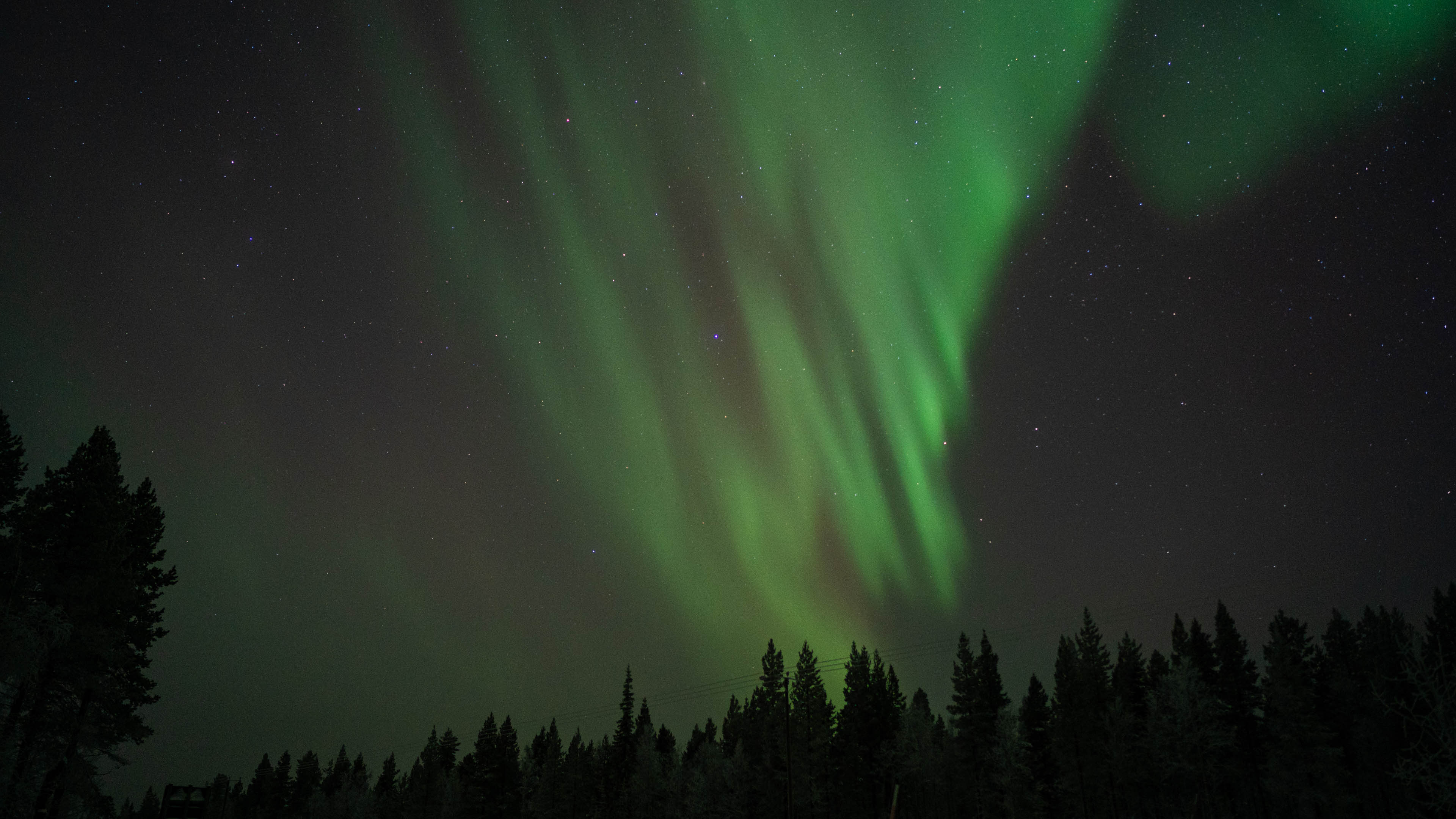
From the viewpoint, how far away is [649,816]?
73.4 m

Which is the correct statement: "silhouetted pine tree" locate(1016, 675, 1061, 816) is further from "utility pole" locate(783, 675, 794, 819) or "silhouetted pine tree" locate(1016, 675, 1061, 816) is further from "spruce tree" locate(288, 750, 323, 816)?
"spruce tree" locate(288, 750, 323, 816)

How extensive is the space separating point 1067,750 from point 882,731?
64.6ft

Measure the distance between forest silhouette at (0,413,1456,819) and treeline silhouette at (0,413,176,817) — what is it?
0.22ft

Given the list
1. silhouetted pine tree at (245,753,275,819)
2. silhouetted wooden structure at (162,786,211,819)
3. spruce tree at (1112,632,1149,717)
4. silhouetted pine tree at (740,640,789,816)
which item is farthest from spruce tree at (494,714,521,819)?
silhouetted wooden structure at (162,786,211,819)

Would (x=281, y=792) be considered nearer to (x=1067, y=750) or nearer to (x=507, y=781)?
(x=507, y=781)

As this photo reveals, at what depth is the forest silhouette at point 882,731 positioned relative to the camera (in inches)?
931

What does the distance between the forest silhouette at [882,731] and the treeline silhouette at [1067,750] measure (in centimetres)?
19

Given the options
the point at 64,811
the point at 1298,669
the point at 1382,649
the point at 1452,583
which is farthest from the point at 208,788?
the point at 1452,583

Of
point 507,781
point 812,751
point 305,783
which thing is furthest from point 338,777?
point 812,751

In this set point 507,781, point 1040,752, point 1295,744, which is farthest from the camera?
point 507,781

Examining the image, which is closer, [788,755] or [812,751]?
[788,755]

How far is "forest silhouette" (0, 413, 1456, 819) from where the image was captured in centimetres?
2364

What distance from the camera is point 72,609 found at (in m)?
23.9

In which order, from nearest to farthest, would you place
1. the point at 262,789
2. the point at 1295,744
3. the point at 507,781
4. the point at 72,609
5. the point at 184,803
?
the point at 184,803, the point at 72,609, the point at 1295,744, the point at 507,781, the point at 262,789
